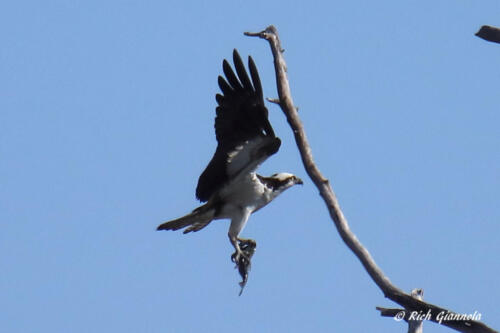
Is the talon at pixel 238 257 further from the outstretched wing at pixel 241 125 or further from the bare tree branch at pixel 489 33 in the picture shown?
the bare tree branch at pixel 489 33

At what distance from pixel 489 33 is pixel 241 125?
8.77 ft

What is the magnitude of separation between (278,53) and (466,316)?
2.82 metres

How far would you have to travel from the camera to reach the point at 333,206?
820 cm

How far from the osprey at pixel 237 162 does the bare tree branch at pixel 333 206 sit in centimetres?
57

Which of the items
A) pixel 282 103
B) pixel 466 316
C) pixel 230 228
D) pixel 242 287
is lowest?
pixel 466 316

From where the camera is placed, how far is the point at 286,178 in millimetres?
10633

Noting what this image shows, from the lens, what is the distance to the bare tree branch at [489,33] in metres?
7.89

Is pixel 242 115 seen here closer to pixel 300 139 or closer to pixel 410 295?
pixel 300 139

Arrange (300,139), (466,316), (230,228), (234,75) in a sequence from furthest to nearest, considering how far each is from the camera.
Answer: (230,228) < (234,75) < (300,139) < (466,316)

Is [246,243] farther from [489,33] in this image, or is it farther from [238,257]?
[489,33]

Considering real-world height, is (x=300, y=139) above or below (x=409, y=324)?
above

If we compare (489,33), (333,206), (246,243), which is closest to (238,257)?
(246,243)

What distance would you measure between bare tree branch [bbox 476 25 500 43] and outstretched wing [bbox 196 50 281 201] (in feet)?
7.46

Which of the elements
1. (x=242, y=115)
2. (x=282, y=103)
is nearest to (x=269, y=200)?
(x=242, y=115)
